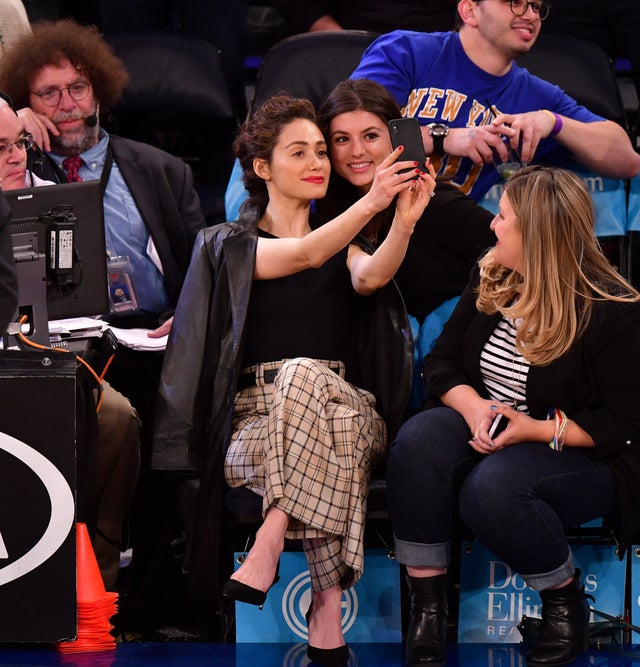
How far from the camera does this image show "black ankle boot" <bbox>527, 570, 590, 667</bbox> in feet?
9.58

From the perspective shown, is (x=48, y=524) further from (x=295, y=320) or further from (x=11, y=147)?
(x=11, y=147)

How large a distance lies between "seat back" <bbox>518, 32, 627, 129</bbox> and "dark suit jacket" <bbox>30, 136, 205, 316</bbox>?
1326 mm

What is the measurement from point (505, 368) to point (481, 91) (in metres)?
1.30

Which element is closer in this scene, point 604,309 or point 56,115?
point 604,309

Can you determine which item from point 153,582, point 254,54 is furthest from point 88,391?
point 254,54

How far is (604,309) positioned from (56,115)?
2079 millimetres

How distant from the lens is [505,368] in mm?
3121

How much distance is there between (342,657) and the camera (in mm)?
2996

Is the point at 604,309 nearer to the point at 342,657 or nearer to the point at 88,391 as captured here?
the point at 342,657

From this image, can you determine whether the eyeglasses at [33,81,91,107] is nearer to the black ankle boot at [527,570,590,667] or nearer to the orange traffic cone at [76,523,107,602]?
the orange traffic cone at [76,523,107,602]

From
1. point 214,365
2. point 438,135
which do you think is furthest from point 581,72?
point 214,365

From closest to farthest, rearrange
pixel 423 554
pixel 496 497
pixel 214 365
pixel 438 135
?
pixel 496 497
pixel 423 554
pixel 214 365
pixel 438 135

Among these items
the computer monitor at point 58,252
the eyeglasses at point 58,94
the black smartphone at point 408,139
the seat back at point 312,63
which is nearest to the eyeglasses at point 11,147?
the eyeglasses at point 58,94

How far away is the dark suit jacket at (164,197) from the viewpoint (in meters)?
4.04
